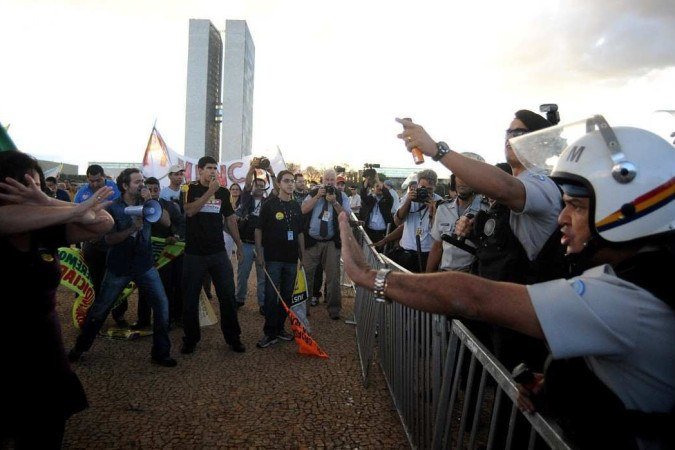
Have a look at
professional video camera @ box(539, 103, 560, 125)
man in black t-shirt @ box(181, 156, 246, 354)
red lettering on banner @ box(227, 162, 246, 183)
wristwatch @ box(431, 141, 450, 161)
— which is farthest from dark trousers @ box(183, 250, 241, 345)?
red lettering on banner @ box(227, 162, 246, 183)

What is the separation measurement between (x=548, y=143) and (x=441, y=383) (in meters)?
1.39

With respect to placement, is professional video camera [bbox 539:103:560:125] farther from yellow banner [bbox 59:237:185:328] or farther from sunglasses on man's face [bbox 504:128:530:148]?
yellow banner [bbox 59:237:185:328]

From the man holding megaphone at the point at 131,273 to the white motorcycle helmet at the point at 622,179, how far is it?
4.17 m

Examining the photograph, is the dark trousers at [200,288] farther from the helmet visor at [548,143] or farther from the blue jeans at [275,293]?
the helmet visor at [548,143]

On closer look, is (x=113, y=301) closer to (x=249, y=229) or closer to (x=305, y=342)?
(x=305, y=342)

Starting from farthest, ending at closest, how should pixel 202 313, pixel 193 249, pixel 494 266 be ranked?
1. pixel 202 313
2. pixel 193 249
3. pixel 494 266

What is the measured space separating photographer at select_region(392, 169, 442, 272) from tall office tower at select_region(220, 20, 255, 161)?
42.4m

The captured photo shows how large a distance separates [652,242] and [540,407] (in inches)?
23.8

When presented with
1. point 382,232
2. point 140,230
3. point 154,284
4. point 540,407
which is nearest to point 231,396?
point 154,284

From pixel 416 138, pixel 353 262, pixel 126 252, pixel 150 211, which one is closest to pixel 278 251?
pixel 150 211

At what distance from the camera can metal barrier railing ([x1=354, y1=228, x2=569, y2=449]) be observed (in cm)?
163

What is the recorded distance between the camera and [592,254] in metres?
1.31

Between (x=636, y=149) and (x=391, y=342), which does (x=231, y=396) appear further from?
(x=636, y=149)

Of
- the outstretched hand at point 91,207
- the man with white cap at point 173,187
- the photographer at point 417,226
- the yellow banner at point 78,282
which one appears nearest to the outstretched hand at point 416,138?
the outstretched hand at point 91,207
